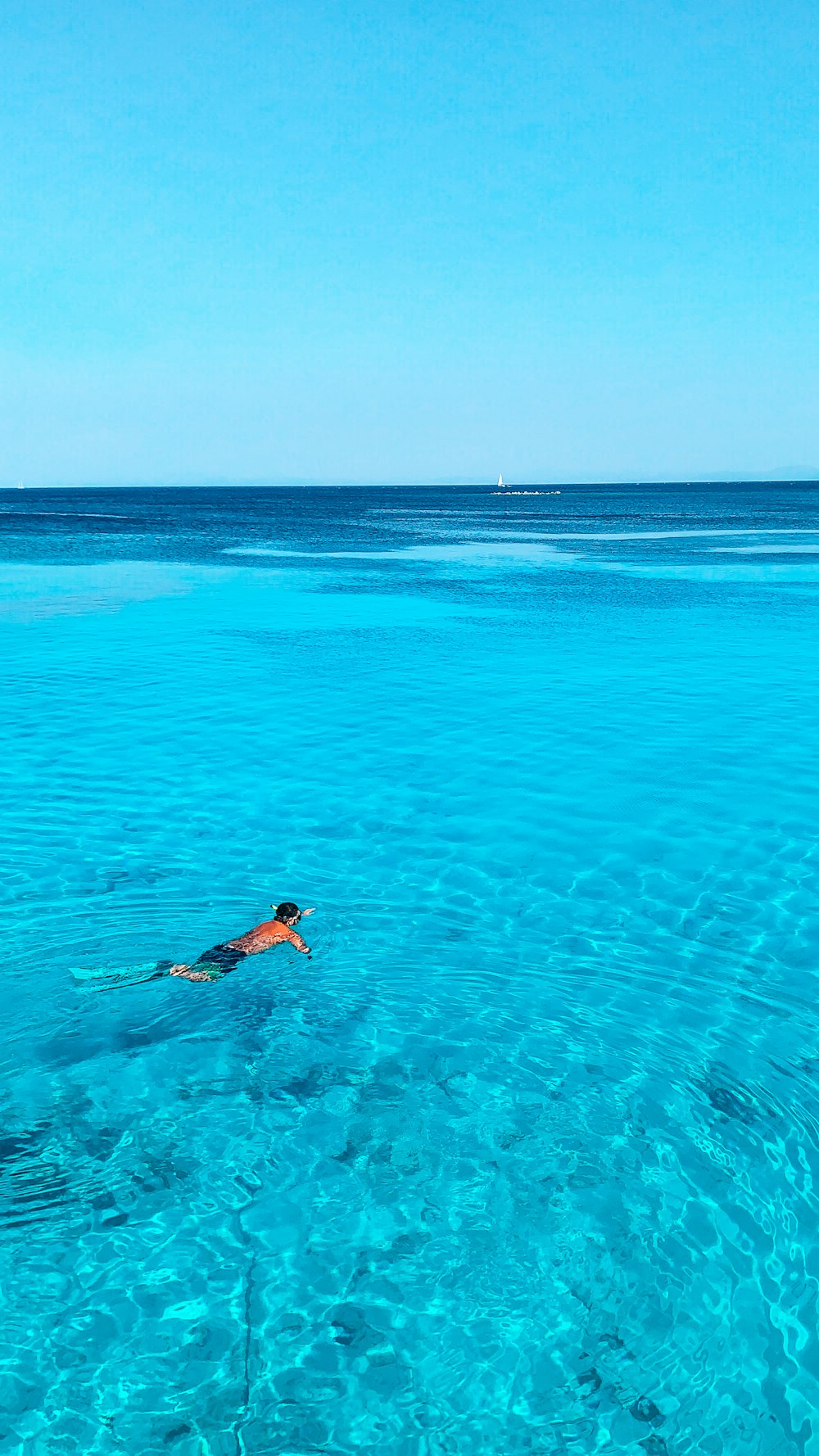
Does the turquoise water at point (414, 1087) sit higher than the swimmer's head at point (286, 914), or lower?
lower

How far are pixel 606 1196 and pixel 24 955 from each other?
20.9 ft

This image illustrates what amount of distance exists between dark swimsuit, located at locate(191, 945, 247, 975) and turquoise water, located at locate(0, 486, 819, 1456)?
179 mm

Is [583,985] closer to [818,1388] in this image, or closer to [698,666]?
[818,1388]

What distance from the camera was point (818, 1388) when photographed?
561 cm

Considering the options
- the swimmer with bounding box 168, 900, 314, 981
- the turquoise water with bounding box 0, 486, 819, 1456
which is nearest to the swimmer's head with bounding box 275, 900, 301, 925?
the swimmer with bounding box 168, 900, 314, 981

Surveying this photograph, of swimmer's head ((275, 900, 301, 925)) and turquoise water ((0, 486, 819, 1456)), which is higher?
swimmer's head ((275, 900, 301, 925))

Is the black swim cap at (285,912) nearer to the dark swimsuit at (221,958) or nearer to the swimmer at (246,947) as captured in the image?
the swimmer at (246,947)

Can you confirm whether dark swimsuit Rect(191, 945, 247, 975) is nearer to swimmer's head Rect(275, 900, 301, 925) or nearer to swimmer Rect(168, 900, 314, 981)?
swimmer Rect(168, 900, 314, 981)

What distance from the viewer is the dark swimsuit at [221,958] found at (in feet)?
31.5

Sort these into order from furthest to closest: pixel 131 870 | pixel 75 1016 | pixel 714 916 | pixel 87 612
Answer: pixel 87 612 < pixel 131 870 < pixel 714 916 < pixel 75 1016

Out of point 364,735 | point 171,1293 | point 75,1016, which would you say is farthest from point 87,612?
point 171,1293

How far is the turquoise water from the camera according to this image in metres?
5.59

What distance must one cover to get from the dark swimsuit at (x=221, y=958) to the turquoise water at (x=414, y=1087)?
0.18 meters

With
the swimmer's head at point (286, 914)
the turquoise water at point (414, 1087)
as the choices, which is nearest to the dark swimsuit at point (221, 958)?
the turquoise water at point (414, 1087)
